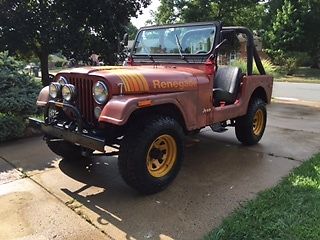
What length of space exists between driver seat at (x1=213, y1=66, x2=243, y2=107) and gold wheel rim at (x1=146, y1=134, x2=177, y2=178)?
1217 millimetres

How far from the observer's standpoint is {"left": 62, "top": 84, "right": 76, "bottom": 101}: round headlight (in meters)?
3.68

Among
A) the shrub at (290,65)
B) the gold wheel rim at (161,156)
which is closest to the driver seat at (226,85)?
the gold wheel rim at (161,156)

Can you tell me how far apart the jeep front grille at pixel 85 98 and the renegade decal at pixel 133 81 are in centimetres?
33

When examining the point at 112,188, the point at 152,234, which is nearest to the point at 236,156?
the point at 112,188

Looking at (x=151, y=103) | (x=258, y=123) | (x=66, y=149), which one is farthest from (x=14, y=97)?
(x=258, y=123)

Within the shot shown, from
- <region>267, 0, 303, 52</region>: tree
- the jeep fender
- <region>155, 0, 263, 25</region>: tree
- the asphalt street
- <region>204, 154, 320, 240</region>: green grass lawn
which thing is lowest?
the asphalt street

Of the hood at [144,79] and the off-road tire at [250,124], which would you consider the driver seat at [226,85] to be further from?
the hood at [144,79]

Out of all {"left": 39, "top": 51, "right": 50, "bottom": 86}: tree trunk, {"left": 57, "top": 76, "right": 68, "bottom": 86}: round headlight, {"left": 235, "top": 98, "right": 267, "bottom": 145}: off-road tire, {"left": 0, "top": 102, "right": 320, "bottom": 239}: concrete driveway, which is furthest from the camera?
{"left": 39, "top": 51, "right": 50, "bottom": 86}: tree trunk

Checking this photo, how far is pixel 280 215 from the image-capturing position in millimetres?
3158

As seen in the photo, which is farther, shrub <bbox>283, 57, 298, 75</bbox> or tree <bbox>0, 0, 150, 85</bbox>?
shrub <bbox>283, 57, 298, 75</bbox>

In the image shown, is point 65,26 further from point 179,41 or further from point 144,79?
point 144,79

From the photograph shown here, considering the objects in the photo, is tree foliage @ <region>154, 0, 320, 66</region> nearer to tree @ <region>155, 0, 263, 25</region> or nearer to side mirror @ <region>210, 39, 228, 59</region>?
tree @ <region>155, 0, 263, 25</region>

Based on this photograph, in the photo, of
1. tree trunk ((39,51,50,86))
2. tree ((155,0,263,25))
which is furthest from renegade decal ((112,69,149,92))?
tree ((155,0,263,25))

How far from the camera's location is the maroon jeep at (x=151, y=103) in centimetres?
341
